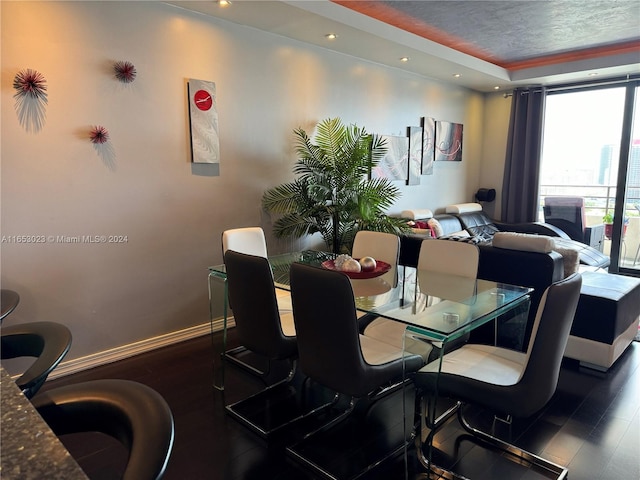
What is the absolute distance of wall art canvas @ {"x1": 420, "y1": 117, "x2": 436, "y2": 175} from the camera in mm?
5797

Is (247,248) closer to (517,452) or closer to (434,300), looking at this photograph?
(434,300)

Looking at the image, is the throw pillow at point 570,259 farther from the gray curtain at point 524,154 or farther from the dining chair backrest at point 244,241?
the gray curtain at point 524,154

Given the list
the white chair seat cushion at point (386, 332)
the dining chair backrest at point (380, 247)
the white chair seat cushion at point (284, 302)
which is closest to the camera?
the white chair seat cushion at point (386, 332)

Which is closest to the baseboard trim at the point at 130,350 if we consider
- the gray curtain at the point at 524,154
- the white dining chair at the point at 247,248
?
the white dining chair at the point at 247,248

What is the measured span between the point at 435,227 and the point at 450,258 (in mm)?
2539

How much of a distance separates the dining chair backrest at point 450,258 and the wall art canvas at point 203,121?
1.92 meters

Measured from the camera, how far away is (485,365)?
2016 millimetres

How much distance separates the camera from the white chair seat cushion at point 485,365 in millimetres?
1886

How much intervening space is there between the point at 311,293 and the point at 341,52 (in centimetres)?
351

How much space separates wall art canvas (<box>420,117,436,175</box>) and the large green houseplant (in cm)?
193

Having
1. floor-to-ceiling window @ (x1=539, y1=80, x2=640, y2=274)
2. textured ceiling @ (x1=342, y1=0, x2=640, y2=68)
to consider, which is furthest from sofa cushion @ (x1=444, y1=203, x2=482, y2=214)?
textured ceiling @ (x1=342, y1=0, x2=640, y2=68)

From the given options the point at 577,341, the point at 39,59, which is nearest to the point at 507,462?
the point at 577,341

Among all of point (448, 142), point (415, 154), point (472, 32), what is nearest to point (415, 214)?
point (415, 154)

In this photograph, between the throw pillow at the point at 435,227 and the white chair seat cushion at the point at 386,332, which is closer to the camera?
the white chair seat cushion at the point at 386,332
